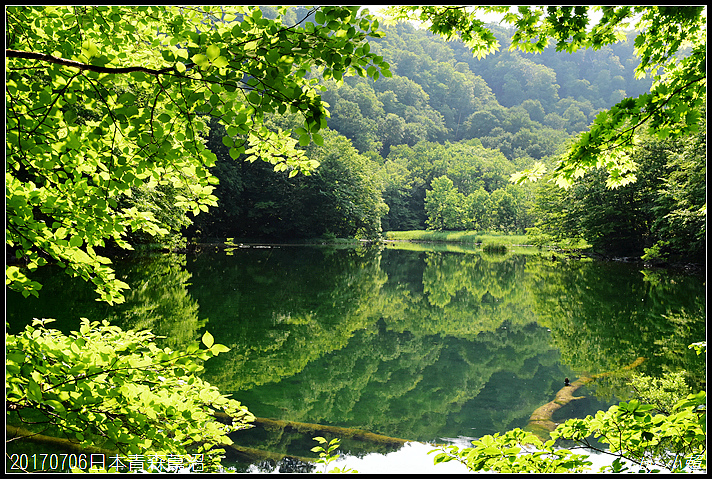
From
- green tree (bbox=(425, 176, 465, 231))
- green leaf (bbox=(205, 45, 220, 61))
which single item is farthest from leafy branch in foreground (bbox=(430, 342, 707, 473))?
green tree (bbox=(425, 176, 465, 231))

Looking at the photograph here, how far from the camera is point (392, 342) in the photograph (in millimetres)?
8992

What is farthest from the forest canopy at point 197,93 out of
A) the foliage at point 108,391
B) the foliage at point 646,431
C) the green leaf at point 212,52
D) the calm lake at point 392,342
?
the calm lake at point 392,342

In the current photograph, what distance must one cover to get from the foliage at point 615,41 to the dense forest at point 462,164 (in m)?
6.26

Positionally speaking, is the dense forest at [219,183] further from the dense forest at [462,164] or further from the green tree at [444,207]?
the green tree at [444,207]

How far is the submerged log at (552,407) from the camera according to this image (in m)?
5.33

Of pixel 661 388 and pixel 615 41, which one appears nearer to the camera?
pixel 615 41

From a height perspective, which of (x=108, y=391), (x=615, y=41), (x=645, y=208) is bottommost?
→ (x=108, y=391)

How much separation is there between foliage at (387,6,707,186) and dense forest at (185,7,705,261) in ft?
20.5

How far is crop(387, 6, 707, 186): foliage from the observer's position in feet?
9.23

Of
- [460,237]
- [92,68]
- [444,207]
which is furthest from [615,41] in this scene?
[444,207]

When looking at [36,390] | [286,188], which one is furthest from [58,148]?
[286,188]

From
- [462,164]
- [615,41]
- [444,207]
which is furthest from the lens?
[462,164]

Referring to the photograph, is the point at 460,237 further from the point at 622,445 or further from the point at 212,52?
the point at 212,52

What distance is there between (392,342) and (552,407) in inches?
141
